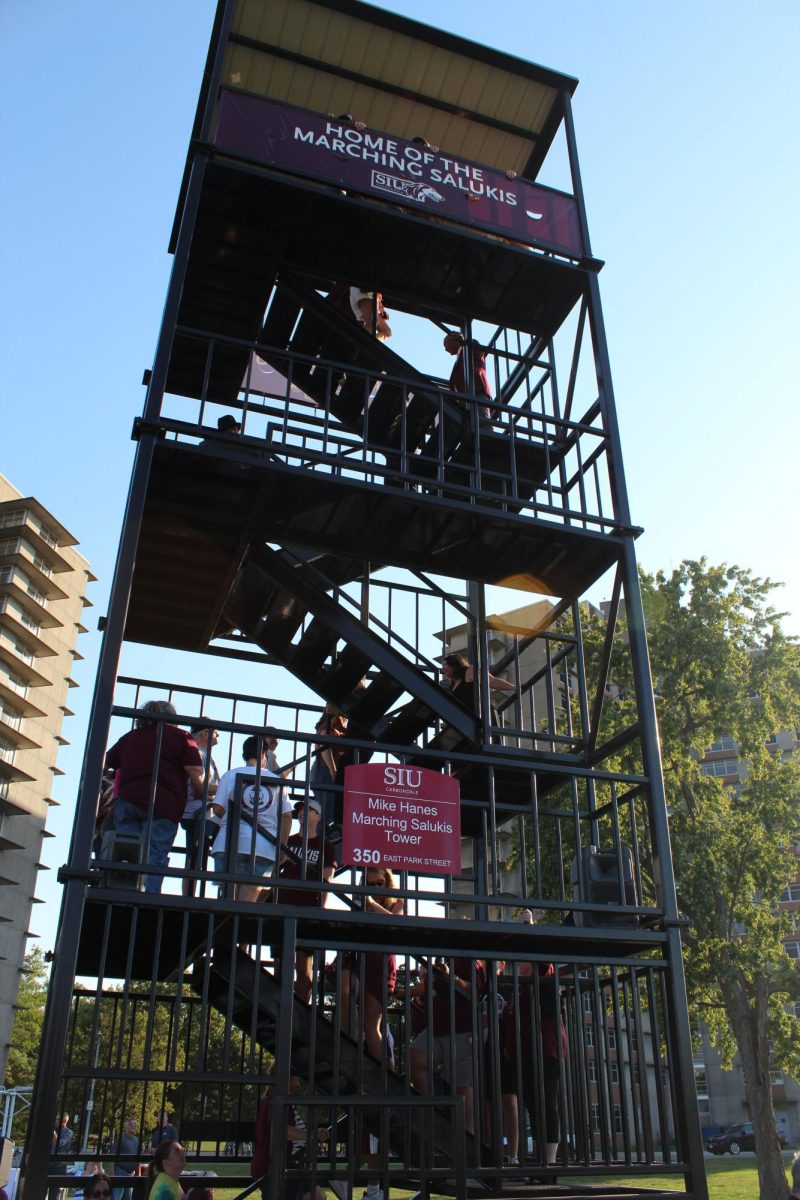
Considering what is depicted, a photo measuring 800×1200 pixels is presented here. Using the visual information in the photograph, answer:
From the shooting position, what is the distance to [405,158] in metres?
10.2

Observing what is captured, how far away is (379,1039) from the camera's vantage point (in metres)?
7.84

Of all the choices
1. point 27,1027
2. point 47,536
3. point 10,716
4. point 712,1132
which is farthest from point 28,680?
point 712,1132

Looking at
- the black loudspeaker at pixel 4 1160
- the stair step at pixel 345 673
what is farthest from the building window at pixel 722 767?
the stair step at pixel 345 673

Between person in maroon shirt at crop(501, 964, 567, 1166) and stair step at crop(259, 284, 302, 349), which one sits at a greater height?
stair step at crop(259, 284, 302, 349)

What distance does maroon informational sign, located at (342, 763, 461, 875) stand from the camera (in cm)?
756

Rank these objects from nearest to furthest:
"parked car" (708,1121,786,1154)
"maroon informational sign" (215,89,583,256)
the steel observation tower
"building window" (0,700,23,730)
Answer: the steel observation tower → "maroon informational sign" (215,89,583,256) → "parked car" (708,1121,786,1154) → "building window" (0,700,23,730)

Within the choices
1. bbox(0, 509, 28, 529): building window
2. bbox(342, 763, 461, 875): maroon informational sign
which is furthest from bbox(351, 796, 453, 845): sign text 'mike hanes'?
bbox(0, 509, 28, 529): building window

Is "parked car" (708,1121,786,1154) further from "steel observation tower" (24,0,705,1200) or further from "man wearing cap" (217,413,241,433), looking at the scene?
"man wearing cap" (217,413,241,433)

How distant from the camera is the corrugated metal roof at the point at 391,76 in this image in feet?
36.5

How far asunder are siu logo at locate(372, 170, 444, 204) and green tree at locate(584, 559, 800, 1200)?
1848 centimetres

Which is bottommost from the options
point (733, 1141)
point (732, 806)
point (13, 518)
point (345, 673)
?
point (733, 1141)

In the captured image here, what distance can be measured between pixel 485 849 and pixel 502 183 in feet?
23.4

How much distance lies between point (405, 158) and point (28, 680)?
7076 centimetres

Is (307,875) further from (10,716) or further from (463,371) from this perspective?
(10,716)
